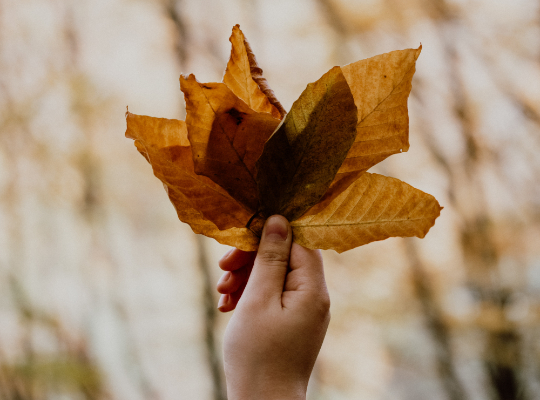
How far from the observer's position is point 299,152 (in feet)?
0.91

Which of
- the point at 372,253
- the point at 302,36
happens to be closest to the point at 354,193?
the point at 372,253

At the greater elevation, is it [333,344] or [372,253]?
A: [372,253]

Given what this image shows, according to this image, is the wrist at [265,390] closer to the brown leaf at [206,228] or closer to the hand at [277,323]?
the hand at [277,323]

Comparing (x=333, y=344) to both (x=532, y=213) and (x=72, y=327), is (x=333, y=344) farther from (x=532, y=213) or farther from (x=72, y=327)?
(x=72, y=327)

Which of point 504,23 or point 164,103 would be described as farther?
point 164,103

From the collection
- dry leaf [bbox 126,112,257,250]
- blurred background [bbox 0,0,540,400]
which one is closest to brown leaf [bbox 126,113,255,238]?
dry leaf [bbox 126,112,257,250]

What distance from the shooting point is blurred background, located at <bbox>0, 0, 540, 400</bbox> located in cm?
131

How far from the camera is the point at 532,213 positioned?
1274 mm

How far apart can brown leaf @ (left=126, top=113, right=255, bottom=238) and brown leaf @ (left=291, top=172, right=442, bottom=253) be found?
0.08 m

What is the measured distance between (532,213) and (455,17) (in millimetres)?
731

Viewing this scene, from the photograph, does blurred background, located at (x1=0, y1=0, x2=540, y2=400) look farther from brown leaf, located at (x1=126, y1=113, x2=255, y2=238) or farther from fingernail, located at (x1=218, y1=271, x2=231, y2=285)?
brown leaf, located at (x1=126, y1=113, x2=255, y2=238)

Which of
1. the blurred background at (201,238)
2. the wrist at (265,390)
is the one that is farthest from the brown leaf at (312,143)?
the blurred background at (201,238)

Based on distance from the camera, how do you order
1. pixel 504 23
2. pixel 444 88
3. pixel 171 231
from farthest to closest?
pixel 171 231 → pixel 444 88 → pixel 504 23

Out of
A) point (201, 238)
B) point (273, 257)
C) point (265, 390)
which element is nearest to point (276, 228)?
point (273, 257)
